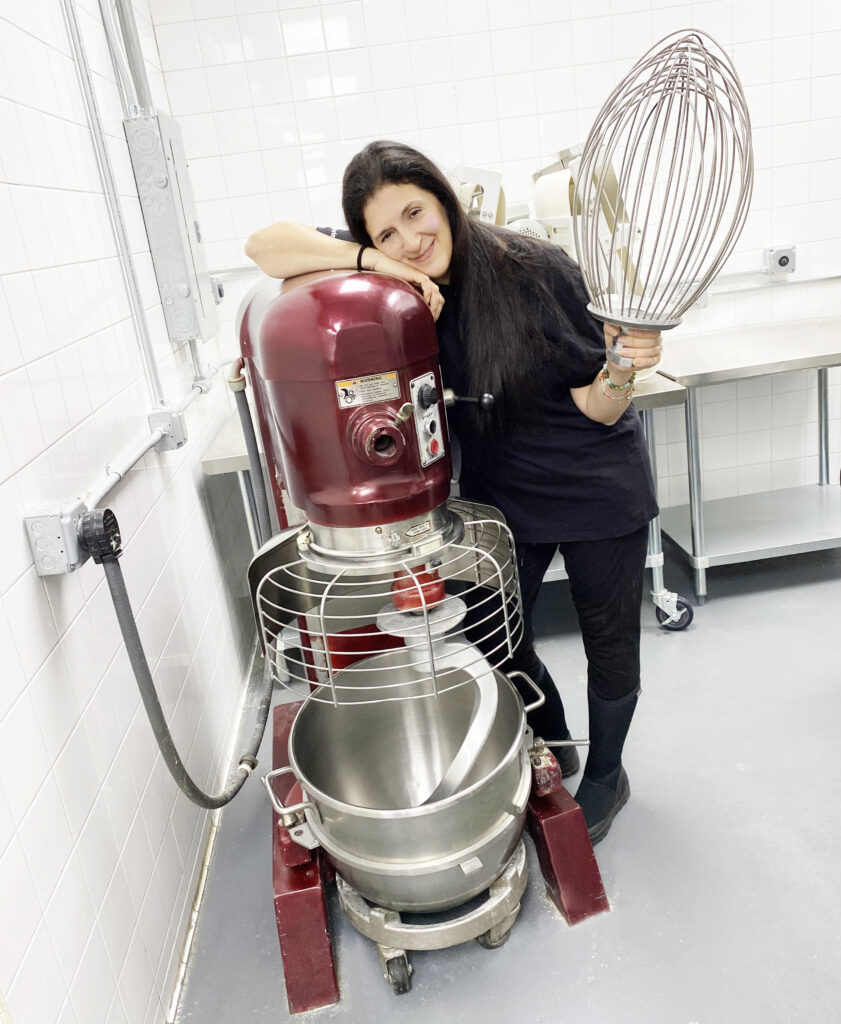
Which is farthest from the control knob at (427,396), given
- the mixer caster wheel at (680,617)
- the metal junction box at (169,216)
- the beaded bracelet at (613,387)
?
the mixer caster wheel at (680,617)

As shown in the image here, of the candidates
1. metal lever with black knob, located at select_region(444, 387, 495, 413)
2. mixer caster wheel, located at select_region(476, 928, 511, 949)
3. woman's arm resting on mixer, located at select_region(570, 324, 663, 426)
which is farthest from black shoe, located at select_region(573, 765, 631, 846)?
metal lever with black knob, located at select_region(444, 387, 495, 413)

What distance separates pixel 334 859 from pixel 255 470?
2.86 ft

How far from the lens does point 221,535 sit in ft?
8.06

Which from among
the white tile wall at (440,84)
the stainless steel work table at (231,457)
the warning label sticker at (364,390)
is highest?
the white tile wall at (440,84)

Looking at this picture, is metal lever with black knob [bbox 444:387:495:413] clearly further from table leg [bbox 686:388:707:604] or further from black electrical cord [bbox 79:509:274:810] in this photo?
table leg [bbox 686:388:707:604]

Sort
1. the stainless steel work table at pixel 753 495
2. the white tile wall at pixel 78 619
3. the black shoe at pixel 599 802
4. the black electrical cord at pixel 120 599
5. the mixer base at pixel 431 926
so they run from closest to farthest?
the white tile wall at pixel 78 619 < the black electrical cord at pixel 120 599 < the mixer base at pixel 431 926 < the black shoe at pixel 599 802 < the stainless steel work table at pixel 753 495

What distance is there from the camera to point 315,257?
1359 millimetres

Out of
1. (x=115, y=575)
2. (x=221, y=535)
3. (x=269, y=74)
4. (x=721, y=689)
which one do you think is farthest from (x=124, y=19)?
(x=721, y=689)

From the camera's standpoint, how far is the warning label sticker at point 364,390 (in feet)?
3.72

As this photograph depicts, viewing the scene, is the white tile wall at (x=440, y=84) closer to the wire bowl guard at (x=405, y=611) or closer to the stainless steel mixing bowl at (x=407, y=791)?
the wire bowl guard at (x=405, y=611)

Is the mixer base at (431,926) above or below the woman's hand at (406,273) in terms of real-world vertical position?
below

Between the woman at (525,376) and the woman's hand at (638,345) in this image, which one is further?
the woman at (525,376)

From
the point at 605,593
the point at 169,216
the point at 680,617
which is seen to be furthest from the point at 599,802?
the point at 169,216

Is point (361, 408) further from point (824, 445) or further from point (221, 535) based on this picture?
point (824, 445)
